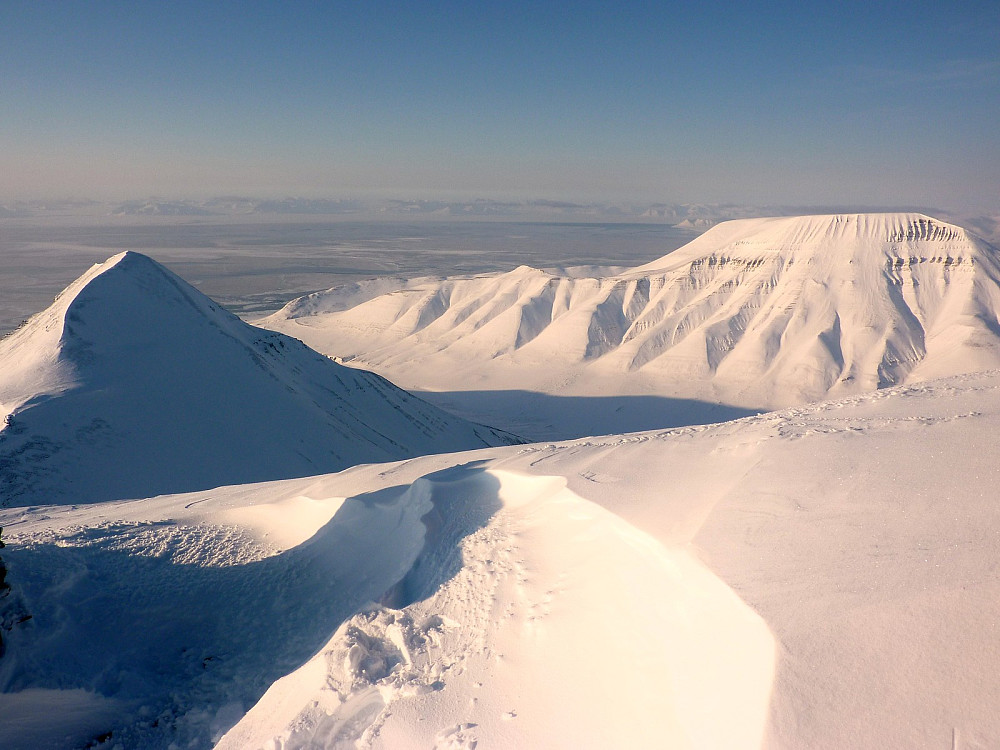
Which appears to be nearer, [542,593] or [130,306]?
[542,593]

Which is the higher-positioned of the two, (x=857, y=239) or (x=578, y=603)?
(x=857, y=239)

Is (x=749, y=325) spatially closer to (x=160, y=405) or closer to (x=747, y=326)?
(x=747, y=326)

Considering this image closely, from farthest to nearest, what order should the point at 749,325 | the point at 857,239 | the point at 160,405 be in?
the point at 857,239
the point at 749,325
the point at 160,405

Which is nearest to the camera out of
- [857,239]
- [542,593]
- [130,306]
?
[542,593]

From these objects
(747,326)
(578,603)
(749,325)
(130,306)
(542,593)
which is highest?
(130,306)

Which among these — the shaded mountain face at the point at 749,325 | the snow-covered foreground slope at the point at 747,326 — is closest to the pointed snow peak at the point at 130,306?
the snow-covered foreground slope at the point at 747,326

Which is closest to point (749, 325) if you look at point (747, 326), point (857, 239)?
point (747, 326)

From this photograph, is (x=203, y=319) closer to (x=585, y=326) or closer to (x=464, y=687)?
(x=464, y=687)
